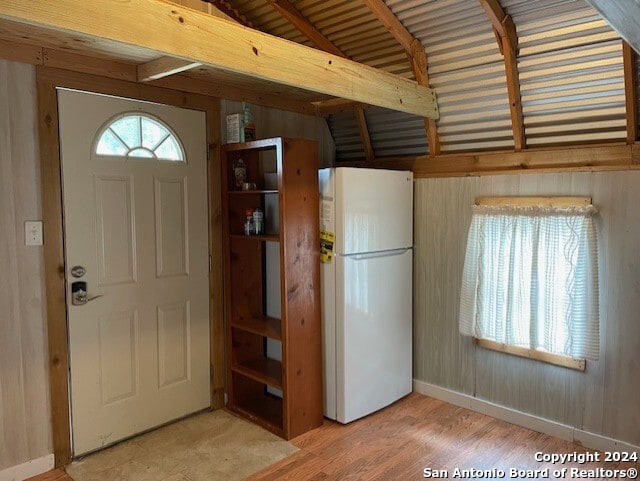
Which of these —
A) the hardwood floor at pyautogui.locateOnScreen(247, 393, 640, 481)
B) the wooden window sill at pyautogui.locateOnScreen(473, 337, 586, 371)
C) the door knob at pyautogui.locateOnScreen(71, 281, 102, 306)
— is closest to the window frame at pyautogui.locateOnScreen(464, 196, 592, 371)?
the wooden window sill at pyautogui.locateOnScreen(473, 337, 586, 371)

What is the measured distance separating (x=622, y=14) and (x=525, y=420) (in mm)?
2459

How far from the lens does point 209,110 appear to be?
319cm

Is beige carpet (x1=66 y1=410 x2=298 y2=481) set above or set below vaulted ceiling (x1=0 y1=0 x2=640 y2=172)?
below

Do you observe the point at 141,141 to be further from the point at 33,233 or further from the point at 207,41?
the point at 207,41

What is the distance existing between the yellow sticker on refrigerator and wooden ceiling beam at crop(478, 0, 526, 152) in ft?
4.16

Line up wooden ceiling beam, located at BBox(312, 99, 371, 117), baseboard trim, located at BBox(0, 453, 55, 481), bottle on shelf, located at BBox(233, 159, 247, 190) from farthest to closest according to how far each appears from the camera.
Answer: wooden ceiling beam, located at BBox(312, 99, 371, 117), bottle on shelf, located at BBox(233, 159, 247, 190), baseboard trim, located at BBox(0, 453, 55, 481)

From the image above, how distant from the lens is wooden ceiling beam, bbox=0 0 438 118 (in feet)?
5.21

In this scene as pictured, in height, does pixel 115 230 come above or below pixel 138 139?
below

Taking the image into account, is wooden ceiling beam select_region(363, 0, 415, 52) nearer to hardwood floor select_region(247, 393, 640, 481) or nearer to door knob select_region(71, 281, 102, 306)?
door knob select_region(71, 281, 102, 306)

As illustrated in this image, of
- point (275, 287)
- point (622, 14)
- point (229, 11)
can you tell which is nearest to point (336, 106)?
point (229, 11)

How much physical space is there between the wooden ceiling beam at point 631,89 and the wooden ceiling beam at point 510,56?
523 millimetres

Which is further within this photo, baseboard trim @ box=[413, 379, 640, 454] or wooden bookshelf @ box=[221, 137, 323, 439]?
wooden bookshelf @ box=[221, 137, 323, 439]

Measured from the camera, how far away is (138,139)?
2.88 metres

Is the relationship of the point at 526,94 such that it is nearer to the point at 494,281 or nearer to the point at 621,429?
the point at 494,281
